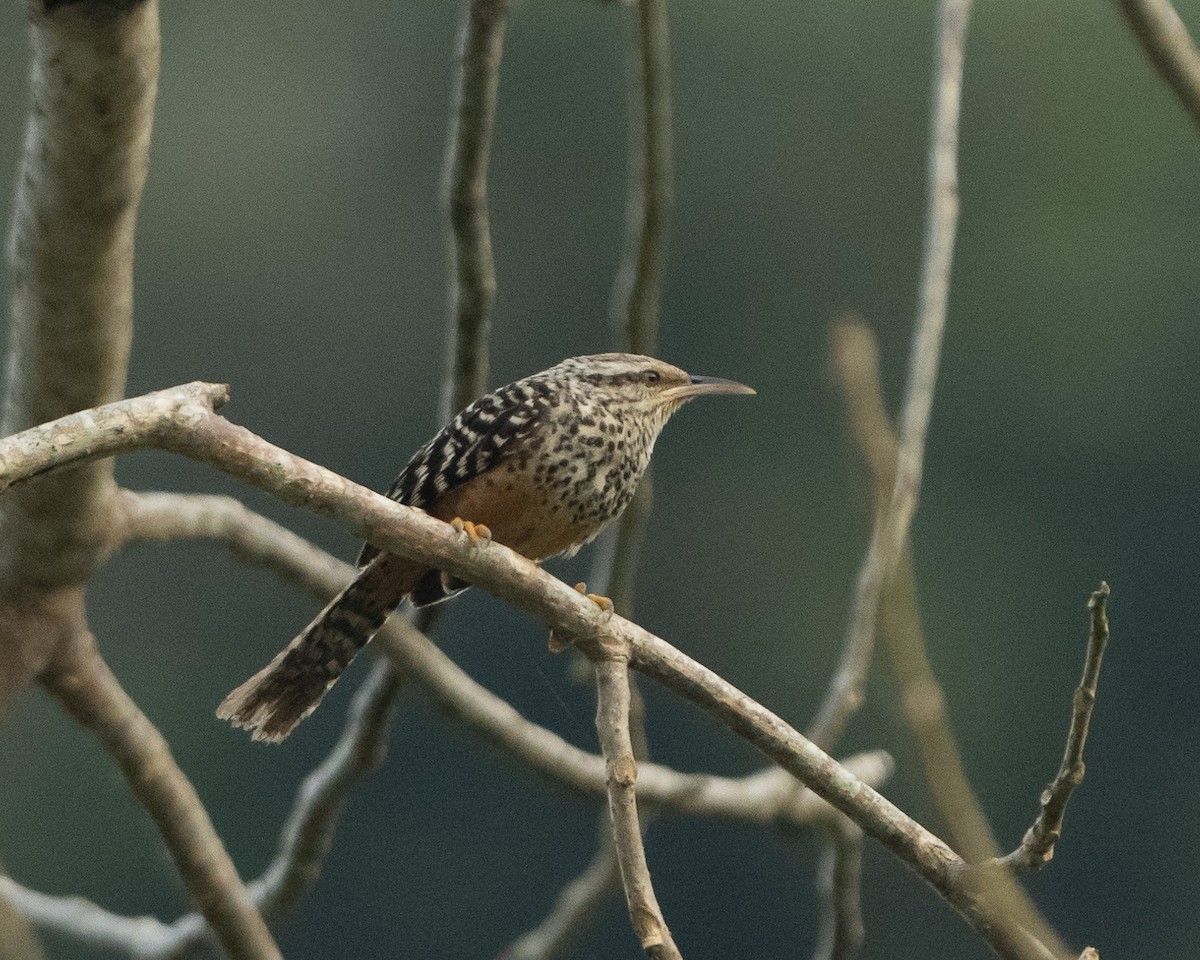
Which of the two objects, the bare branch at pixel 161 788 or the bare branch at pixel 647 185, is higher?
the bare branch at pixel 647 185

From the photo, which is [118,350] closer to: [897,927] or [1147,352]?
[897,927]

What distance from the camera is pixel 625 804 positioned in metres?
2.40

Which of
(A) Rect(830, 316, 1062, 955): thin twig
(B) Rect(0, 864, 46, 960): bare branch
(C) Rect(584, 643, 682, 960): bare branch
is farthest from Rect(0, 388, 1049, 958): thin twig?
(B) Rect(0, 864, 46, 960): bare branch

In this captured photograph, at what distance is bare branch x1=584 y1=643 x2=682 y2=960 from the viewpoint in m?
2.24

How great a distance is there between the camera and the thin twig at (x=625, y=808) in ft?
7.32

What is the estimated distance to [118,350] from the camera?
10.5 feet

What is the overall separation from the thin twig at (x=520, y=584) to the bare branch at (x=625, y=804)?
6cm

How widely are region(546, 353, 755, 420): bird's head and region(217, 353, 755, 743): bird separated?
2 centimetres

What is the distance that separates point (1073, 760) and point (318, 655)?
1761mm

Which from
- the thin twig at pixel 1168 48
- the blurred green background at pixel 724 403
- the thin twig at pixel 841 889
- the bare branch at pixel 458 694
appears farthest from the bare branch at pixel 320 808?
the blurred green background at pixel 724 403

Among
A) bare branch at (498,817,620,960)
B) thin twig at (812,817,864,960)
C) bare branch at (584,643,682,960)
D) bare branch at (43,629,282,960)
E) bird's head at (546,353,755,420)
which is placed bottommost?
bare branch at (498,817,620,960)

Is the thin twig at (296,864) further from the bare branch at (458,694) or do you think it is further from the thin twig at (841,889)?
the thin twig at (841,889)

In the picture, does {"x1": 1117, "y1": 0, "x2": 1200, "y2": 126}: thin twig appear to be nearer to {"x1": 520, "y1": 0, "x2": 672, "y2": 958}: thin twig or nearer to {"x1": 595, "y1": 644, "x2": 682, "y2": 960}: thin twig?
{"x1": 595, "y1": 644, "x2": 682, "y2": 960}: thin twig

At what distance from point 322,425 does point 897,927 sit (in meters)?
6.03
